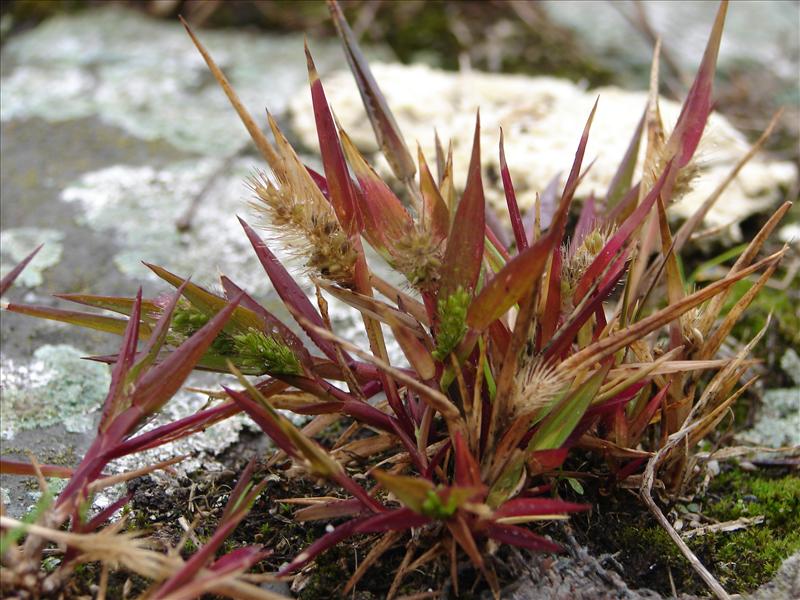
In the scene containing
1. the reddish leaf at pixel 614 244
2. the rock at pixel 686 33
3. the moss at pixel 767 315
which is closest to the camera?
the reddish leaf at pixel 614 244

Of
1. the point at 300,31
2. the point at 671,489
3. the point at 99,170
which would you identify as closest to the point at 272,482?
the point at 671,489

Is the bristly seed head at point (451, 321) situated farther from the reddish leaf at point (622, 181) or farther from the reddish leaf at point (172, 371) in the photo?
the reddish leaf at point (622, 181)

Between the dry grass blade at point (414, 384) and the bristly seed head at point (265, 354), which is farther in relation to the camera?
the bristly seed head at point (265, 354)

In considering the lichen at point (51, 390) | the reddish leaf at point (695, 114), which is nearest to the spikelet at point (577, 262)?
the reddish leaf at point (695, 114)

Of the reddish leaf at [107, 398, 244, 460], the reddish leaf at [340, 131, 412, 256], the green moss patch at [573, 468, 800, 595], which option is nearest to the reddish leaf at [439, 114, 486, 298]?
the reddish leaf at [340, 131, 412, 256]

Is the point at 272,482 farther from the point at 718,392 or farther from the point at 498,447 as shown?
the point at 718,392
